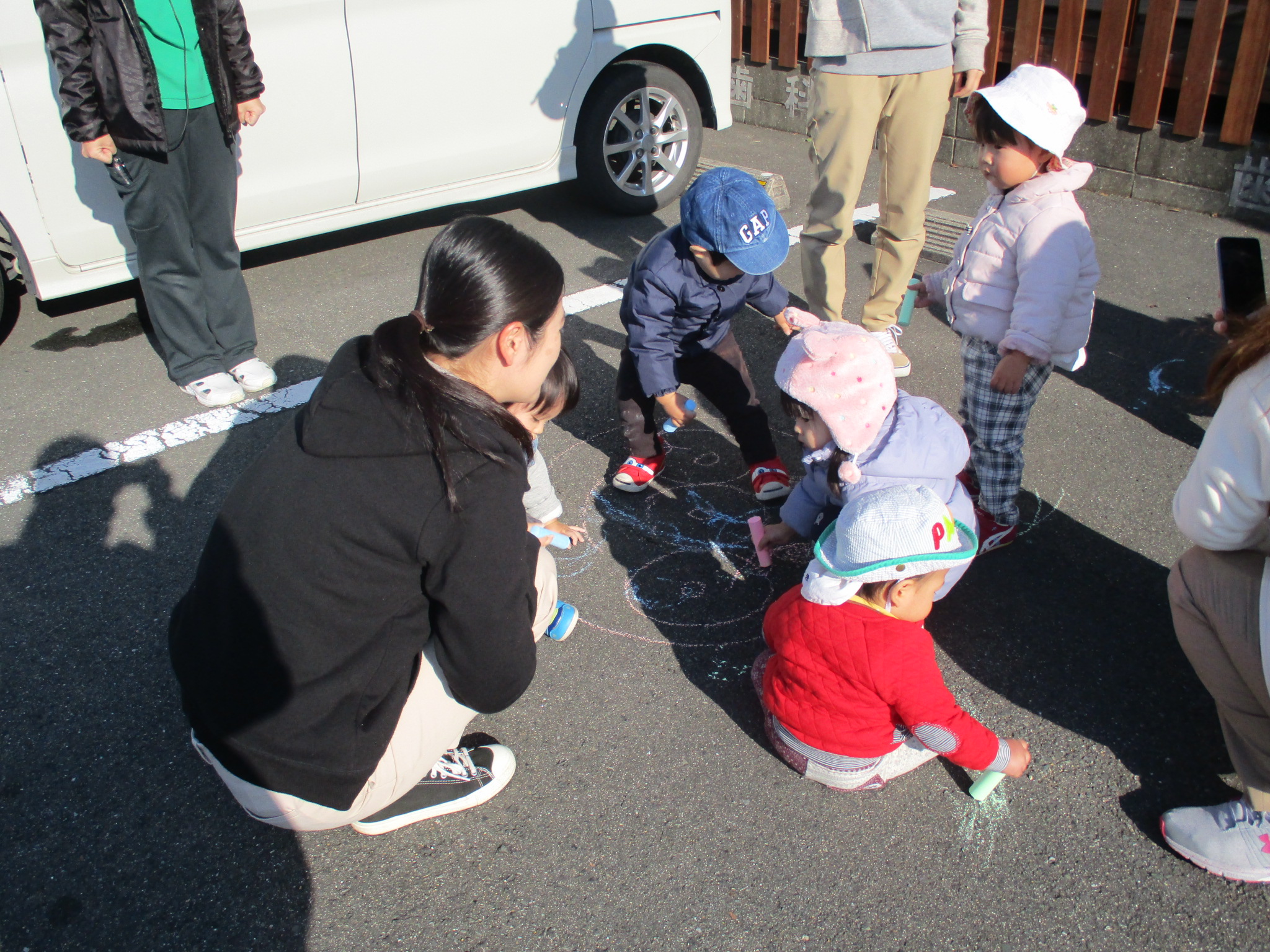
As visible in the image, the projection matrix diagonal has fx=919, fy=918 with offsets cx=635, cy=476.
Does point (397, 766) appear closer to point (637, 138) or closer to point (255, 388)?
point (255, 388)

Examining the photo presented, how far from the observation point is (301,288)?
4777 millimetres

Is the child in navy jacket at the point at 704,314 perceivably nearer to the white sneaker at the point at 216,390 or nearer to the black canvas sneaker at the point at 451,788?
the black canvas sneaker at the point at 451,788

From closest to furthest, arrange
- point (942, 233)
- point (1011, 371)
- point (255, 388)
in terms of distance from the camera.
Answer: point (1011, 371) < point (255, 388) < point (942, 233)

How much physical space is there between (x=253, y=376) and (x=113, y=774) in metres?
2.03

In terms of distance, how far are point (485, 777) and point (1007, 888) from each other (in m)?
1.18

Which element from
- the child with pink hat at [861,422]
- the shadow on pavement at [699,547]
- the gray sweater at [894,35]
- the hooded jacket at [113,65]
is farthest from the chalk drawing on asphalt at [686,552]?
the hooded jacket at [113,65]

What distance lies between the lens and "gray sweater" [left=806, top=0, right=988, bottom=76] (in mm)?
3447

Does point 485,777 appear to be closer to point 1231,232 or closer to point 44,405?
point 44,405

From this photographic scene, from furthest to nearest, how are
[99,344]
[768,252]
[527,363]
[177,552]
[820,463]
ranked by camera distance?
[99,344], [177,552], [768,252], [820,463], [527,363]

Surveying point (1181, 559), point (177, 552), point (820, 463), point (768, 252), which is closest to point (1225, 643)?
point (1181, 559)

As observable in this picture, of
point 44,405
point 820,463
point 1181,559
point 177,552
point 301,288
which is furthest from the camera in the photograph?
point 301,288

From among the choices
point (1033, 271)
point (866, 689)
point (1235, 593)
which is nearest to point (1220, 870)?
point (1235, 593)

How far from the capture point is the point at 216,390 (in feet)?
12.5

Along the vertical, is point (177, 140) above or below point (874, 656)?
above
